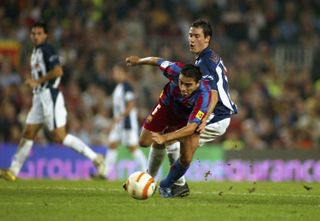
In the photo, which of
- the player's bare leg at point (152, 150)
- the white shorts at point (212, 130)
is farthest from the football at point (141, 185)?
the white shorts at point (212, 130)

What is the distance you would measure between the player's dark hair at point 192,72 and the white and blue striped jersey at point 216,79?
1.77 ft

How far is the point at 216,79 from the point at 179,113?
63 cm

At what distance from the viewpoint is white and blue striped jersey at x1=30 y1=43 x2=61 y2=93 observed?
14.8 meters

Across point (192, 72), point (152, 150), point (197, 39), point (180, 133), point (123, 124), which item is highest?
point (197, 39)

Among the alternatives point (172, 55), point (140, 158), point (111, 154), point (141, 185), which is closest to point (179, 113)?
point (141, 185)

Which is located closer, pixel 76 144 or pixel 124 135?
pixel 76 144

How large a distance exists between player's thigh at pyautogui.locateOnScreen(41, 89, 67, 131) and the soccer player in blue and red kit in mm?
3071

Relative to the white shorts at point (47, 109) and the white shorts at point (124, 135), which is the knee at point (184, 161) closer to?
the white shorts at point (47, 109)

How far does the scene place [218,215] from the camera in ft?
32.7

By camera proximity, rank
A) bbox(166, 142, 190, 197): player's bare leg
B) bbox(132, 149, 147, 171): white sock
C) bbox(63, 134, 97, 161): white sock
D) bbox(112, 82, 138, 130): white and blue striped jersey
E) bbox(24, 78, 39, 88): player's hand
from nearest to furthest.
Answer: bbox(166, 142, 190, 197): player's bare leg → bbox(24, 78, 39, 88): player's hand → bbox(63, 134, 97, 161): white sock → bbox(132, 149, 147, 171): white sock → bbox(112, 82, 138, 130): white and blue striped jersey

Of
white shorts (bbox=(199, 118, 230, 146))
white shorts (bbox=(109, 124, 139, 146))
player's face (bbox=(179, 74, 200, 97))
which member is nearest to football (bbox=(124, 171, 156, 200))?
player's face (bbox=(179, 74, 200, 97))

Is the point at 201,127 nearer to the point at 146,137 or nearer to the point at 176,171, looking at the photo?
the point at 176,171

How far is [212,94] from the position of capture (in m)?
11.6

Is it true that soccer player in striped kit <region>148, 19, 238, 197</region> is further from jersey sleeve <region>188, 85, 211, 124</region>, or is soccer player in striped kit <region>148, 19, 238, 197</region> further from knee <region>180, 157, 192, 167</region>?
knee <region>180, 157, 192, 167</region>
